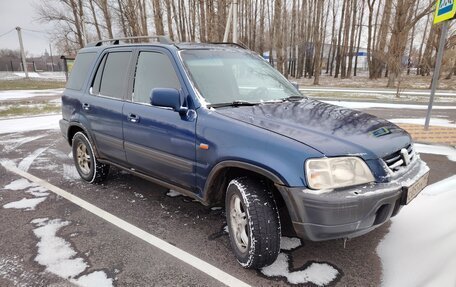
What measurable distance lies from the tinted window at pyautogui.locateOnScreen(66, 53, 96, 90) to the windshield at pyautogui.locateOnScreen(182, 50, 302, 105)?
6.32ft

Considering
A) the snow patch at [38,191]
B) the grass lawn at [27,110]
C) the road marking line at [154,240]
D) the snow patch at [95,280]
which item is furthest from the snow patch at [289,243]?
the grass lawn at [27,110]

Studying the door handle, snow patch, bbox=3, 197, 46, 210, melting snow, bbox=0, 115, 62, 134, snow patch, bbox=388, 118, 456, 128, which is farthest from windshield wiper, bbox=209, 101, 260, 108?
melting snow, bbox=0, 115, 62, 134

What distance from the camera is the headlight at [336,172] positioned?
2.24 m

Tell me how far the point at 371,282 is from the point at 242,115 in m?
1.64

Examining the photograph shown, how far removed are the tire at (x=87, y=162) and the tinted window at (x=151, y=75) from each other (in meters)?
1.36

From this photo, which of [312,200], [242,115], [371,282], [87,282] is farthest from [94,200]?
[371,282]

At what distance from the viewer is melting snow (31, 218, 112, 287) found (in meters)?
2.55

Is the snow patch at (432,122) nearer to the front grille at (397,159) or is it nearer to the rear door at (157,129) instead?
the front grille at (397,159)

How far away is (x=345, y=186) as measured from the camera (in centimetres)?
226

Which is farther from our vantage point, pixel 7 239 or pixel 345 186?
pixel 7 239

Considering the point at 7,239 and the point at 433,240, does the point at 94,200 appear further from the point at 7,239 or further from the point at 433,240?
the point at 433,240

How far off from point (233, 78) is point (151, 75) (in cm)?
88

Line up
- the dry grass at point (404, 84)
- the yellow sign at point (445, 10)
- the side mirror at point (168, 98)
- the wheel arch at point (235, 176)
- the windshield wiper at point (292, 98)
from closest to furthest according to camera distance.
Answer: the wheel arch at point (235, 176) < the side mirror at point (168, 98) < the windshield wiper at point (292, 98) < the yellow sign at point (445, 10) < the dry grass at point (404, 84)

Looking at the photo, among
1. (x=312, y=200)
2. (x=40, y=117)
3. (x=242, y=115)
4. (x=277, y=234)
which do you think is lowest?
(x=40, y=117)
